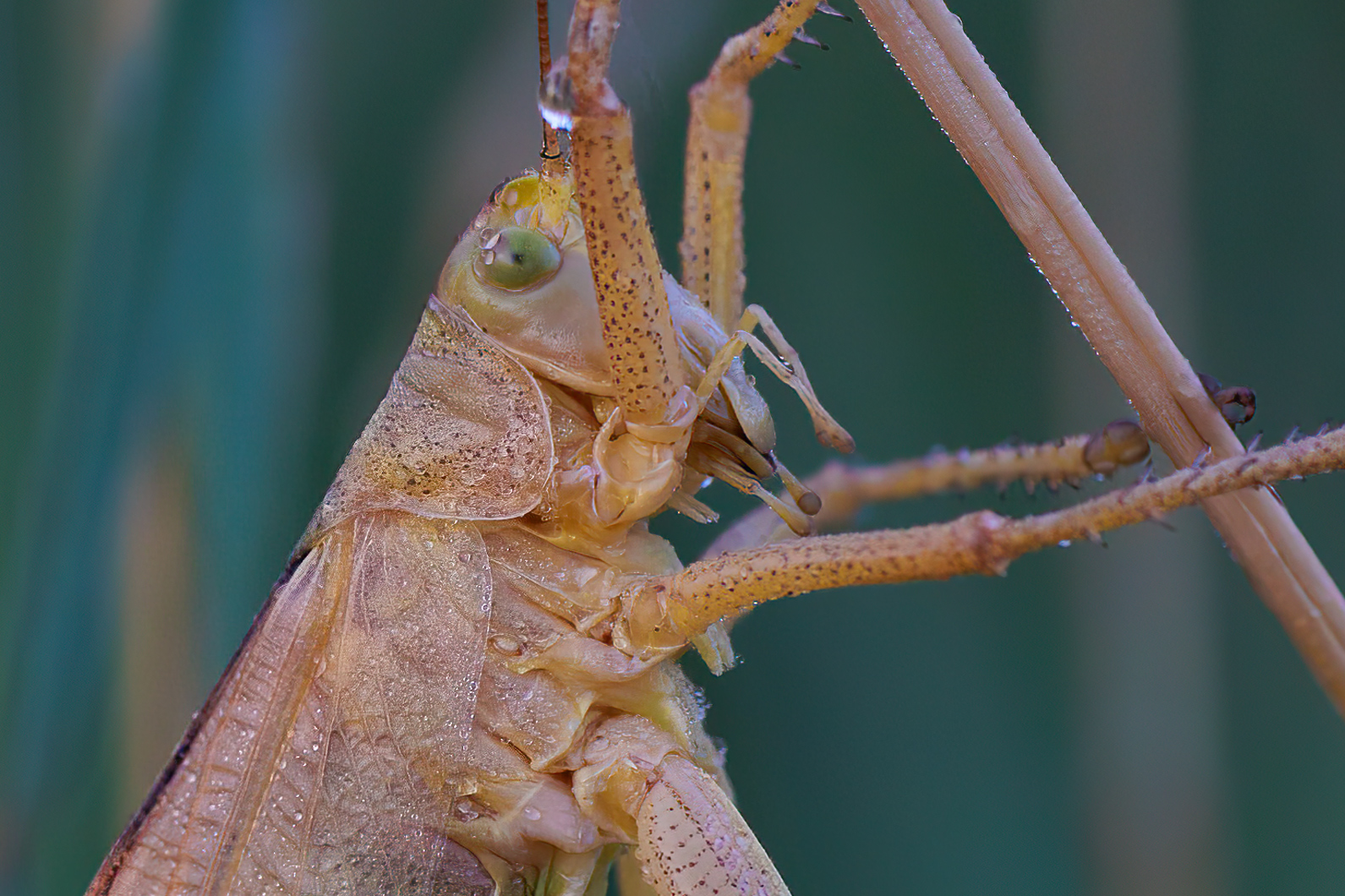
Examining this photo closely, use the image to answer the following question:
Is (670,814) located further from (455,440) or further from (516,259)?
(516,259)

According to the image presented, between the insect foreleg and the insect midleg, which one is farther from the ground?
the insect midleg

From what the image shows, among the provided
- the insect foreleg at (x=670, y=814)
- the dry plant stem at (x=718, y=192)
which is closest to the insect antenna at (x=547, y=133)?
the dry plant stem at (x=718, y=192)

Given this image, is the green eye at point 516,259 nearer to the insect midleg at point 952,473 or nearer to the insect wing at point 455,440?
the insect wing at point 455,440

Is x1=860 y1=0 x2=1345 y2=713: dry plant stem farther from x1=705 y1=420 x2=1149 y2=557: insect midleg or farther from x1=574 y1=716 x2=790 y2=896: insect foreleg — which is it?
x1=574 y1=716 x2=790 y2=896: insect foreleg

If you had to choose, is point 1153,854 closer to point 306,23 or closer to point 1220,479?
point 1220,479

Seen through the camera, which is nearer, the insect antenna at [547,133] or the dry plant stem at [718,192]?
the insect antenna at [547,133]

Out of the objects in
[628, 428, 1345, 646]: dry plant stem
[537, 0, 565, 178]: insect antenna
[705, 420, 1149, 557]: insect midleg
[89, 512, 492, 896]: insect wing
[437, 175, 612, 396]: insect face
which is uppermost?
[537, 0, 565, 178]: insect antenna

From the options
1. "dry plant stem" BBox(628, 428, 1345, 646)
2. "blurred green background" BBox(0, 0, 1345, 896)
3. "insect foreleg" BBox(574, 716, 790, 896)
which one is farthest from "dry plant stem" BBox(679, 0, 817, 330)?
"insect foreleg" BBox(574, 716, 790, 896)
